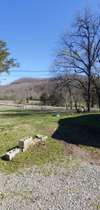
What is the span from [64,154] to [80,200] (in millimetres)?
4679

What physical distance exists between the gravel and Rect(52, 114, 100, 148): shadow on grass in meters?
3.63

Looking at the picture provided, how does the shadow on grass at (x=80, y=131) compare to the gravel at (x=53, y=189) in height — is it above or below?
above

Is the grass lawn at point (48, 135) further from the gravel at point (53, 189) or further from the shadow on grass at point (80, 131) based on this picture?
the gravel at point (53, 189)

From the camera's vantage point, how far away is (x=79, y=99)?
5584cm

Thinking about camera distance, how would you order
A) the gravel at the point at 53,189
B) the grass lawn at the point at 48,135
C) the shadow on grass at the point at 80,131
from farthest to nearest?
the shadow on grass at the point at 80,131, the grass lawn at the point at 48,135, the gravel at the point at 53,189

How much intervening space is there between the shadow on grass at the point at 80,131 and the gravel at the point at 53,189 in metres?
3.63

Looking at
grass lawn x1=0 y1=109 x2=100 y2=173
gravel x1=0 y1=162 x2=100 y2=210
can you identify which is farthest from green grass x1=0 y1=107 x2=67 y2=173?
gravel x1=0 y1=162 x2=100 y2=210

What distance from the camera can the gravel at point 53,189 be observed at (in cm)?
880

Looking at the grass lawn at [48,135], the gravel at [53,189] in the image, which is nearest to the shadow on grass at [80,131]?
the grass lawn at [48,135]

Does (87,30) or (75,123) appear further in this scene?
(87,30)

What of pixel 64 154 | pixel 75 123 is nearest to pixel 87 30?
pixel 75 123

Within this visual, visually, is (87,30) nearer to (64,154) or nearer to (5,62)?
(5,62)

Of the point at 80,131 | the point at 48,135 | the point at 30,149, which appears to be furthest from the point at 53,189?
the point at 80,131

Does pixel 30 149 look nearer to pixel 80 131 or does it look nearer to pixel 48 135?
pixel 48 135
